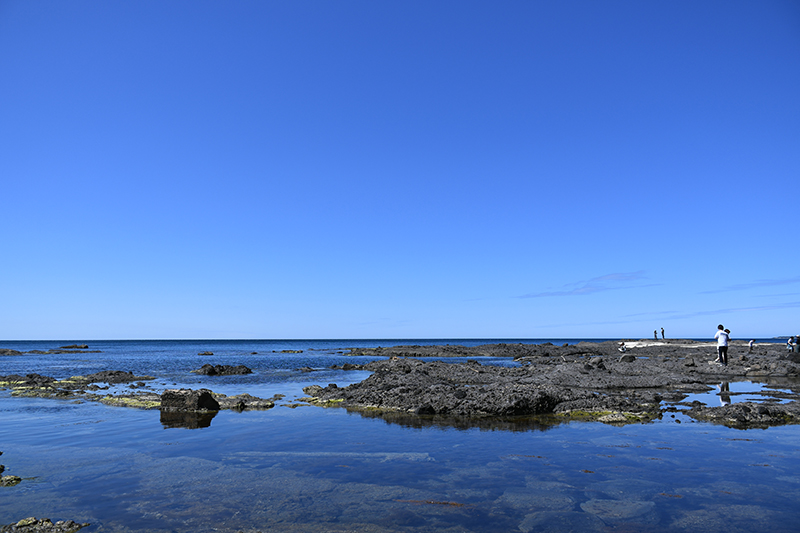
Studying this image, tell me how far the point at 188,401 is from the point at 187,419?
2232 millimetres

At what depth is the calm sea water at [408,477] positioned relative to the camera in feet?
25.5

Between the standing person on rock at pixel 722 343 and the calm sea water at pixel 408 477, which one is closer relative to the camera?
the calm sea water at pixel 408 477

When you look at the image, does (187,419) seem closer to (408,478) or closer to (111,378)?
(408,478)

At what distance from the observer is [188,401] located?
20.3m

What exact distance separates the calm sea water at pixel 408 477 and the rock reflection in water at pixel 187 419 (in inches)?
34.0

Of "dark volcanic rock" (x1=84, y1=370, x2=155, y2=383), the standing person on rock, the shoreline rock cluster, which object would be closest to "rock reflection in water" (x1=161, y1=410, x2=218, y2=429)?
the shoreline rock cluster

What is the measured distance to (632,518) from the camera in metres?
7.70

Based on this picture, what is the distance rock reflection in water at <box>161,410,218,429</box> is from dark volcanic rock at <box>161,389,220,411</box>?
1.07 ft

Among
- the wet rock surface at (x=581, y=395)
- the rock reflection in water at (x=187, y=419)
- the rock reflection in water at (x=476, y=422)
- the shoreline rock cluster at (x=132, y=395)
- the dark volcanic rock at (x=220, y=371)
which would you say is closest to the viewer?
the rock reflection in water at (x=476, y=422)

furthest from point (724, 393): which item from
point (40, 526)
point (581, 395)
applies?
point (40, 526)

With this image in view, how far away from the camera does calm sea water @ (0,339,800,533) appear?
7.77 m

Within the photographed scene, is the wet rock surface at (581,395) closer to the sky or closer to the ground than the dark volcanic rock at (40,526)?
closer to the ground

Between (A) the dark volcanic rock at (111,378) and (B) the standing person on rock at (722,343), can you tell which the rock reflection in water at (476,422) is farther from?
(A) the dark volcanic rock at (111,378)

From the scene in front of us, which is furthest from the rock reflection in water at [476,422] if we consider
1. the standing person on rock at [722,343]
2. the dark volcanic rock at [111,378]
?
the dark volcanic rock at [111,378]
